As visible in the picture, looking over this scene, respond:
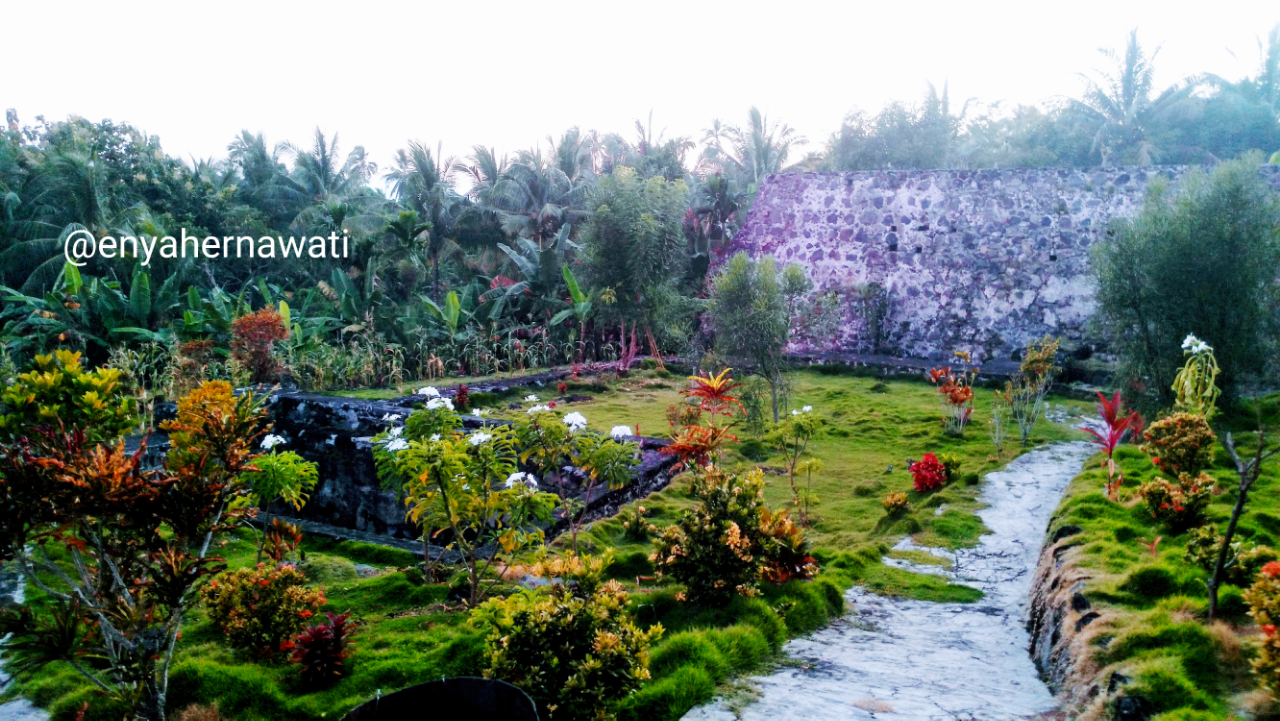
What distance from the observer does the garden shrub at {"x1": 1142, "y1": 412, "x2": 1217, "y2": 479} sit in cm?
596

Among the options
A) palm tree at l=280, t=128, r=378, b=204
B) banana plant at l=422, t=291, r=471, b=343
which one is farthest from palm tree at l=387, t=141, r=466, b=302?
banana plant at l=422, t=291, r=471, b=343

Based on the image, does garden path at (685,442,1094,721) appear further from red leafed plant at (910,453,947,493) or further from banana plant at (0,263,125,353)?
banana plant at (0,263,125,353)

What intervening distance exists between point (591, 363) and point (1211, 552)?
1153 centimetres

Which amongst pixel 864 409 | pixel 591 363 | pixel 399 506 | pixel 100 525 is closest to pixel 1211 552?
pixel 100 525

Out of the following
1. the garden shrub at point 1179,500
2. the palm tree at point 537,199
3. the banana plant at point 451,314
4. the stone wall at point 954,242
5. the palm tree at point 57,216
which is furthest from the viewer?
the palm tree at point 537,199

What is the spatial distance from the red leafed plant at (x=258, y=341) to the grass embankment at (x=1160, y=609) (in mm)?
11675

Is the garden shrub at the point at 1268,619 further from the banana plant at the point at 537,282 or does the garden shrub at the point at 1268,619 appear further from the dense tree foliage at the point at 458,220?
the banana plant at the point at 537,282

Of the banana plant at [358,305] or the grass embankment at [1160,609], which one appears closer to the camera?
the grass embankment at [1160,609]

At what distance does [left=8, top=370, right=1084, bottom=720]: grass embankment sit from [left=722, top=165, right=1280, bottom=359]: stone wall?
19.7 ft

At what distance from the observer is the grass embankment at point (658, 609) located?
13.2ft

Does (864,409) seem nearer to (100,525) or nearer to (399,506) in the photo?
(399,506)

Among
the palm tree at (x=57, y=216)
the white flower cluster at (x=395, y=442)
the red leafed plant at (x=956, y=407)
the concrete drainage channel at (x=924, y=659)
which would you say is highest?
the palm tree at (x=57, y=216)

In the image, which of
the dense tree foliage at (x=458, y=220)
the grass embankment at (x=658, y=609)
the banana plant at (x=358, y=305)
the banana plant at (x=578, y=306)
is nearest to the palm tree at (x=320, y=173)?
the dense tree foliage at (x=458, y=220)

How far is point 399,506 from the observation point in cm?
773
